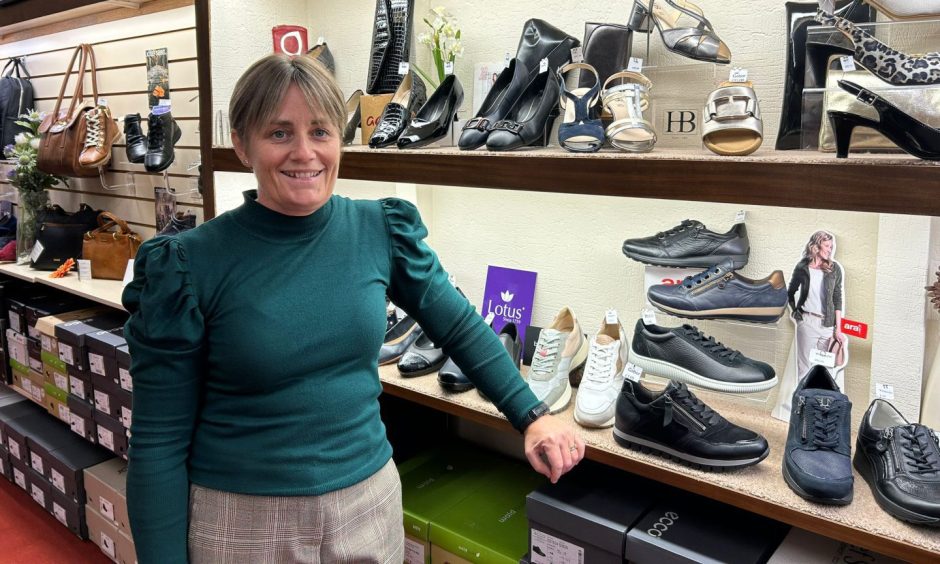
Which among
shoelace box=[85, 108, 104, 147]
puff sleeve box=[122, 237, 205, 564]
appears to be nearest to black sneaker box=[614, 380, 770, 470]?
puff sleeve box=[122, 237, 205, 564]

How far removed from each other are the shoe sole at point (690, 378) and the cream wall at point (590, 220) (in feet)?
0.59

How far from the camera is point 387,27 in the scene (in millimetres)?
2357

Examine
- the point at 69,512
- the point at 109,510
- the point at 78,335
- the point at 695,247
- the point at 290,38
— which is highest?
the point at 290,38

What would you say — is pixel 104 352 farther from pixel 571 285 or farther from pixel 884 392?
pixel 884 392

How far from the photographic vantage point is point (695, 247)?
6.01 ft

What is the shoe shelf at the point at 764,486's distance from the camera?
1235 millimetres

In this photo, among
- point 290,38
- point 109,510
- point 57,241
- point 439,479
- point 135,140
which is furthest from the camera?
point 57,241

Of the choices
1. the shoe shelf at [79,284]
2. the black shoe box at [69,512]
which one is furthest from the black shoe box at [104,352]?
the black shoe box at [69,512]

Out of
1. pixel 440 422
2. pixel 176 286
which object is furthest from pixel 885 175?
pixel 440 422

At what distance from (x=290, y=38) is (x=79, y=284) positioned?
4.94ft

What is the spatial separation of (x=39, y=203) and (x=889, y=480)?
394 cm

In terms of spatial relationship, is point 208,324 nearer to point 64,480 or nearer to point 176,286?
point 176,286

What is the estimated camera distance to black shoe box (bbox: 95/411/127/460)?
9.70 feet

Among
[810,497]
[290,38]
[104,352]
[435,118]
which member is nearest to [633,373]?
[810,497]
